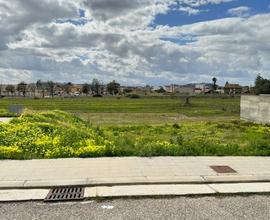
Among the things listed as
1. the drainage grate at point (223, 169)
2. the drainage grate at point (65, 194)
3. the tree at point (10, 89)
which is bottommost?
the tree at point (10, 89)

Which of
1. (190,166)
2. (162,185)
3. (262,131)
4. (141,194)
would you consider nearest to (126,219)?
(141,194)

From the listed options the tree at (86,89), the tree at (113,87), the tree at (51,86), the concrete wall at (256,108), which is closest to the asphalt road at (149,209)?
the concrete wall at (256,108)

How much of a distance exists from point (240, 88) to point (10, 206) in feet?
650

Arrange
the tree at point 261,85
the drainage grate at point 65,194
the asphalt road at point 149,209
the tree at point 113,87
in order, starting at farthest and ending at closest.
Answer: the tree at point 113,87
the tree at point 261,85
the drainage grate at point 65,194
the asphalt road at point 149,209

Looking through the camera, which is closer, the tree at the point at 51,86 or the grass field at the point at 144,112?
the grass field at the point at 144,112

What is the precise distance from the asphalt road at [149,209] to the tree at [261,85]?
4097 inches

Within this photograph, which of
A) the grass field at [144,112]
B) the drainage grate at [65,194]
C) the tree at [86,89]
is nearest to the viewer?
the drainage grate at [65,194]

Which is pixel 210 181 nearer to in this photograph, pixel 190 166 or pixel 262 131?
pixel 190 166

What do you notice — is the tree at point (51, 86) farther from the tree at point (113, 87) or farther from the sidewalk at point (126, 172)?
the sidewalk at point (126, 172)

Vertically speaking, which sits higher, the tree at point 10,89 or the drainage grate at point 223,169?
the drainage grate at point 223,169

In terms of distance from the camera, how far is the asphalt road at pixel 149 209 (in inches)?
213

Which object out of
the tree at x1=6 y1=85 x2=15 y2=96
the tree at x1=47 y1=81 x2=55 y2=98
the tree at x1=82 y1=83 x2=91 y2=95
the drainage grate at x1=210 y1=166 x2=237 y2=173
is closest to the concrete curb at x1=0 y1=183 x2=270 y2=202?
the drainage grate at x1=210 y1=166 x2=237 y2=173

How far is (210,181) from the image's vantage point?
7.34 metres

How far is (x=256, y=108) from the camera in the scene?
25.4m
